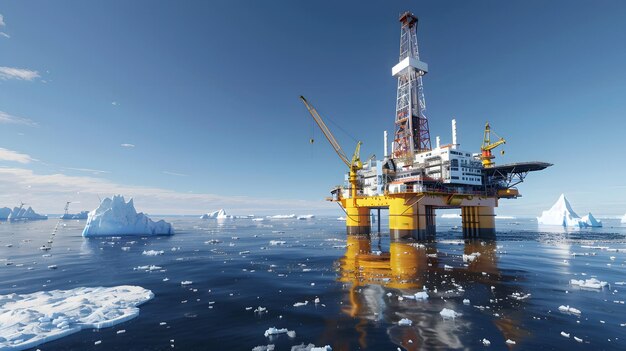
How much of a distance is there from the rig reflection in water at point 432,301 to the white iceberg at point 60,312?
12260 mm

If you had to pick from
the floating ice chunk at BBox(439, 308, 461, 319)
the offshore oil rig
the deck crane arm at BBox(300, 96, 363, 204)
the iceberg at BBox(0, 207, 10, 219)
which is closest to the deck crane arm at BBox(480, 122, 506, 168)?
the offshore oil rig

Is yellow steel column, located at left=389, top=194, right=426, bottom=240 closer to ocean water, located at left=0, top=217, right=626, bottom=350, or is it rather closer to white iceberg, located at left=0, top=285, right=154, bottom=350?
ocean water, located at left=0, top=217, right=626, bottom=350

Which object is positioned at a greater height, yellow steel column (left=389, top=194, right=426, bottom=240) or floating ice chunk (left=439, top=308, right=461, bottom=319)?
yellow steel column (left=389, top=194, right=426, bottom=240)

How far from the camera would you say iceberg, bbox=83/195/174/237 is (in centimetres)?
6531

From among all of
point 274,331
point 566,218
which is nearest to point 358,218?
point 274,331

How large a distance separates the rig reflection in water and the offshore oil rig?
2028 centimetres

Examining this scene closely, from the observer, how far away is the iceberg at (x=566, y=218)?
323ft

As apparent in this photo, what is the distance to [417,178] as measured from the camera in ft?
154

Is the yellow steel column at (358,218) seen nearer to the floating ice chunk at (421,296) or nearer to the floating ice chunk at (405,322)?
the floating ice chunk at (421,296)

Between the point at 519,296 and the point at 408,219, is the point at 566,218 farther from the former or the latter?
the point at 519,296

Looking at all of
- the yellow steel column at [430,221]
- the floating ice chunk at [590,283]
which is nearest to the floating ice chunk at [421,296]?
the floating ice chunk at [590,283]

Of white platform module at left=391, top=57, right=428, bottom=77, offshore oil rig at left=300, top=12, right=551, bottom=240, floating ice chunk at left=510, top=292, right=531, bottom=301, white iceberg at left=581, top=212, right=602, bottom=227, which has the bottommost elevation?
floating ice chunk at left=510, top=292, right=531, bottom=301

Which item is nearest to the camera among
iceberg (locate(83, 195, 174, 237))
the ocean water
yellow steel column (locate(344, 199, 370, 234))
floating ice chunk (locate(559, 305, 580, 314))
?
the ocean water

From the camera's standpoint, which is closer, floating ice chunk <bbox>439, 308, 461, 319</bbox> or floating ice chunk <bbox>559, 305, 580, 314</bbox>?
floating ice chunk <bbox>439, 308, 461, 319</bbox>
